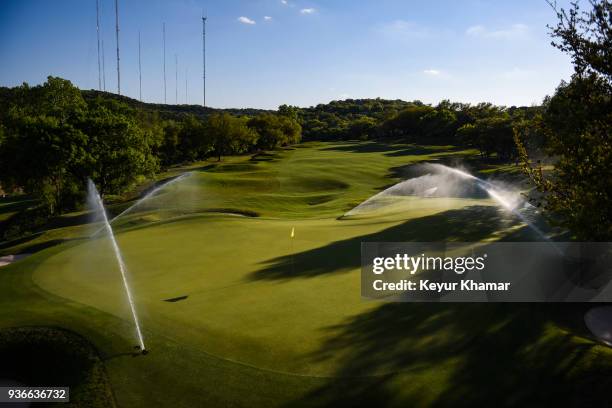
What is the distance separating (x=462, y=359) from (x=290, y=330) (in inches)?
169

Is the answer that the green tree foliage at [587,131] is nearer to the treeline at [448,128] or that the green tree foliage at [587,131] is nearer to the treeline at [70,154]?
the treeline at [70,154]

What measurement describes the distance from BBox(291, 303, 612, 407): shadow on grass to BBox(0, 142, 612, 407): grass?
0.11 feet

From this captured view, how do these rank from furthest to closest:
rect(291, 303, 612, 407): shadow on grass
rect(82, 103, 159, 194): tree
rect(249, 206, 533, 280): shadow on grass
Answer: rect(82, 103, 159, 194): tree < rect(249, 206, 533, 280): shadow on grass < rect(291, 303, 612, 407): shadow on grass

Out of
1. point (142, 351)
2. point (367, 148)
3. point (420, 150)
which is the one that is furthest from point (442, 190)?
point (367, 148)

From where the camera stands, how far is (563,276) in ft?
51.8

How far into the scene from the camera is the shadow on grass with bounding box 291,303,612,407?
29.8 feet

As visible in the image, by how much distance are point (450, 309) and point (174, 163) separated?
96820mm

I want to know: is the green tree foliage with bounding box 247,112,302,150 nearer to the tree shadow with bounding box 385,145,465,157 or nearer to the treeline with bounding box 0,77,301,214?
A: the tree shadow with bounding box 385,145,465,157

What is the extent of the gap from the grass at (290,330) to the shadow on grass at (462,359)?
0.11 ft

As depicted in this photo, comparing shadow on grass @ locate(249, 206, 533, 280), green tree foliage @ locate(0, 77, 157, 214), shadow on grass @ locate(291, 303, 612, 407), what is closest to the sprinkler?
shadow on grass @ locate(291, 303, 612, 407)

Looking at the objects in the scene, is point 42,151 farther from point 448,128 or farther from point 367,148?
point 448,128

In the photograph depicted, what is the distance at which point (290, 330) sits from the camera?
11594 mm

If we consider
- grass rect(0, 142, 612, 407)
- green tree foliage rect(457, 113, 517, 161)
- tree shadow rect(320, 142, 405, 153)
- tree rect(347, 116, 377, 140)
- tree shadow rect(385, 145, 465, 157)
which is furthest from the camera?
tree rect(347, 116, 377, 140)

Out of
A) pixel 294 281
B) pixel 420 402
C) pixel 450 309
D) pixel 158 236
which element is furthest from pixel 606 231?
pixel 158 236
